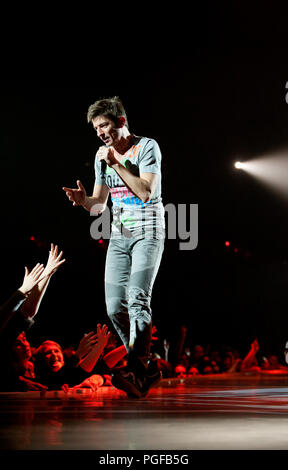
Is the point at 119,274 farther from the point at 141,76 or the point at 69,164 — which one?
the point at 69,164

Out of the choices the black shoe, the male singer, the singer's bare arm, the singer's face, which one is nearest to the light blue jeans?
the male singer

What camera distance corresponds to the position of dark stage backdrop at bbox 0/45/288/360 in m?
8.81

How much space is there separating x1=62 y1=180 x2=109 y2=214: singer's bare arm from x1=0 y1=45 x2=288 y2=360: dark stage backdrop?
3862 mm

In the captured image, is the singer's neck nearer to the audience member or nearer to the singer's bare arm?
the singer's bare arm

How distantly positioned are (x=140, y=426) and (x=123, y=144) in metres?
2.11

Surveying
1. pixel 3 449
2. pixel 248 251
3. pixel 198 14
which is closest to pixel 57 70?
pixel 198 14

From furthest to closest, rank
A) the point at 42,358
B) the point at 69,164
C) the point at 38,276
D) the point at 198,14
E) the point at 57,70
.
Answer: the point at 69,164, the point at 57,70, the point at 198,14, the point at 42,358, the point at 38,276

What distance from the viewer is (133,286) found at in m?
3.62

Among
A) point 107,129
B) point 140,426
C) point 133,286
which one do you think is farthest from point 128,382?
point 107,129

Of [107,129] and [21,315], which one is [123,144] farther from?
[21,315]

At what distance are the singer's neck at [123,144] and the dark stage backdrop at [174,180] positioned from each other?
3869 mm

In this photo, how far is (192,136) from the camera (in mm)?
10805

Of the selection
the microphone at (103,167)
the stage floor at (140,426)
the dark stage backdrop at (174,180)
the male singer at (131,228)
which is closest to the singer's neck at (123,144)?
the male singer at (131,228)

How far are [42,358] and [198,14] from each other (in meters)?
4.64
